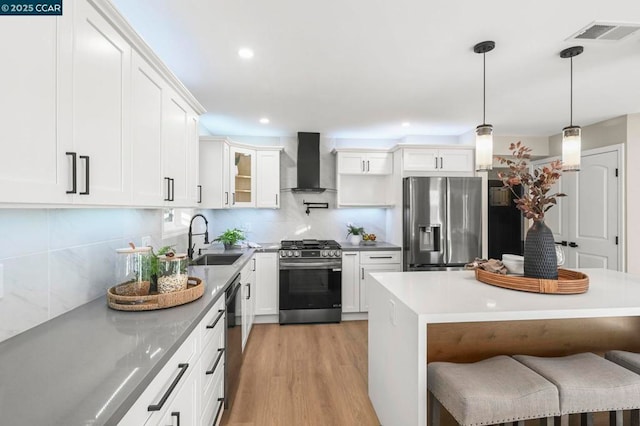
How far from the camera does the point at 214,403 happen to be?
73.1 inches

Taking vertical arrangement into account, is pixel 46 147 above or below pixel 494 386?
above

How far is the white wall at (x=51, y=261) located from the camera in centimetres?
118

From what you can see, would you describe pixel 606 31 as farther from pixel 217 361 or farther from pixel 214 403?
pixel 214 403

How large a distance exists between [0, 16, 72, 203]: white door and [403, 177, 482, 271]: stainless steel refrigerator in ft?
11.3

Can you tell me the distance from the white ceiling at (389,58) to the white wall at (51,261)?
1216 mm

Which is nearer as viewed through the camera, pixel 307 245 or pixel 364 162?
pixel 307 245

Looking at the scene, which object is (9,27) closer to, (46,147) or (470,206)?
(46,147)

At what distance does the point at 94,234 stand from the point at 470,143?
171 inches

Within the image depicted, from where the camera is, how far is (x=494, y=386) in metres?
1.30

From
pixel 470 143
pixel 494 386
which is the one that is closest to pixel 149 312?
pixel 494 386

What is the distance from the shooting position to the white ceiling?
175 cm

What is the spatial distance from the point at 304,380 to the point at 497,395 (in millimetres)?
1722

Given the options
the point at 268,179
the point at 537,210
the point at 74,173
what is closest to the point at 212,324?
the point at 74,173

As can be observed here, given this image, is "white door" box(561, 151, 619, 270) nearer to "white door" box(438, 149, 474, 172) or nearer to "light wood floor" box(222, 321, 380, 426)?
"white door" box(438, 149, 474, 172)
